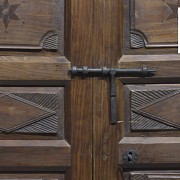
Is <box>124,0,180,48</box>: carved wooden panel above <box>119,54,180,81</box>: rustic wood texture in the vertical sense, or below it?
above

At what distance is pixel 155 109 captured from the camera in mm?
1862

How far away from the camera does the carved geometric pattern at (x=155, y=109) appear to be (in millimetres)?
1862

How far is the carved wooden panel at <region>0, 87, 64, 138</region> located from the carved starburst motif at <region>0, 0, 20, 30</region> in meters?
0.24

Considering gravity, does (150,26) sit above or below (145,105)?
above

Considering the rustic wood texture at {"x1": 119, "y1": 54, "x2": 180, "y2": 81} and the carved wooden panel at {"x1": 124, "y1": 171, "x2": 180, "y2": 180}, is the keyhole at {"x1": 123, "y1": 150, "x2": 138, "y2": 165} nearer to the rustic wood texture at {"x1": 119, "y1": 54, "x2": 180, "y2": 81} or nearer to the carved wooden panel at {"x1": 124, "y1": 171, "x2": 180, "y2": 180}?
the carved wooden panel at {"x1": 124, "y1": 171, "x2": 180, "y2": 180}

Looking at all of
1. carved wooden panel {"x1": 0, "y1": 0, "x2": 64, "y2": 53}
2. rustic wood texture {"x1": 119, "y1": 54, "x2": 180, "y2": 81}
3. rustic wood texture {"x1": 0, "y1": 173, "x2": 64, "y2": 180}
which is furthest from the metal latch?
rustic wood texture {"x1": 0, "y1": 173, "x2": 64, "y2": 180}

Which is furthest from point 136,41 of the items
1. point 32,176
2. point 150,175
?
point 32,176

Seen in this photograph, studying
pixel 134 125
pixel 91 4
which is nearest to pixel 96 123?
pixel 134 125

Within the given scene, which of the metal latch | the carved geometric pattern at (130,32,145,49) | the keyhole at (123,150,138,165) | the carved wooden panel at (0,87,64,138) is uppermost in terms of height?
the carved geometric pattern at (130,32,145,49)

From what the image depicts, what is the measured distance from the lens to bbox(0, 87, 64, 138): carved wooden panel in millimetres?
1859

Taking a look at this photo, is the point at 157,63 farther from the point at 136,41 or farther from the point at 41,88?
the point at 41,88

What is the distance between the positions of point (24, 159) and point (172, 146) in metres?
0.51

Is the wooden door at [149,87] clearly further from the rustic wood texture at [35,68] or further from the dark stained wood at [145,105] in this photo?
the rustic wood texture at [35,68]

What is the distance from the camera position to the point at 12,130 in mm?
1863
